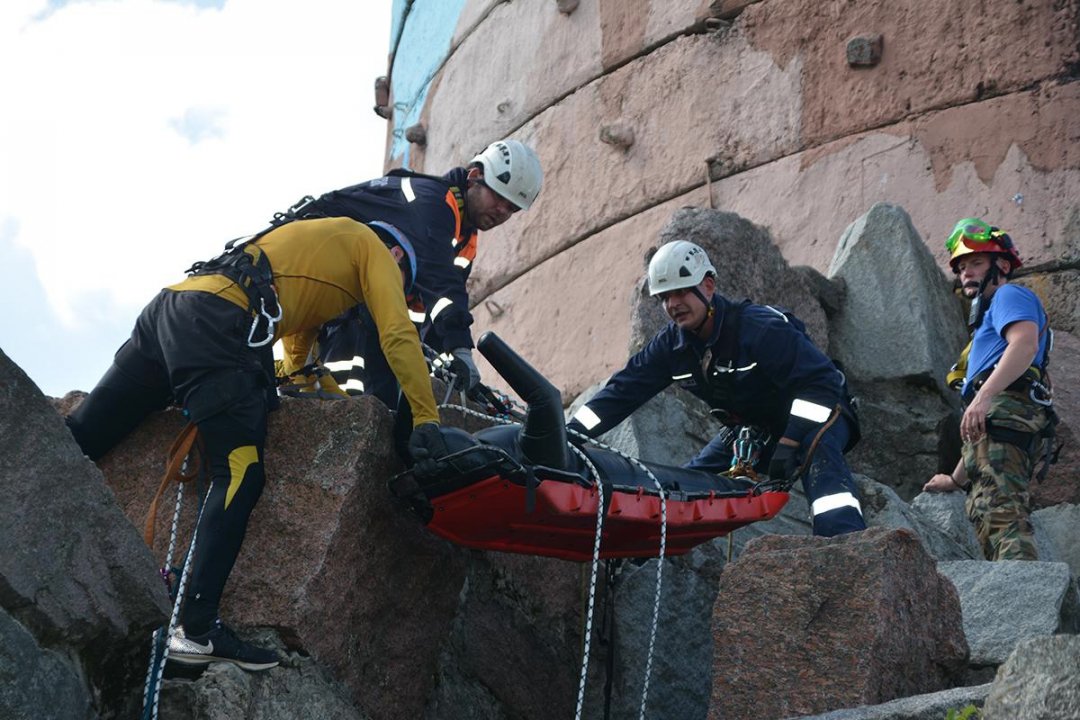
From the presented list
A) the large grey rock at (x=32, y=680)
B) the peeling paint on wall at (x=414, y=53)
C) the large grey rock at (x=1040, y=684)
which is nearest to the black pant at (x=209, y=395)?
the large grey rock at (x=32, y=680)

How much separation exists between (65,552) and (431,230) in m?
2.62

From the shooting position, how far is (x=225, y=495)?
4320 mm

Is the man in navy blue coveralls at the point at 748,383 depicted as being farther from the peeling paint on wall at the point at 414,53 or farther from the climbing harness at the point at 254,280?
the peeling paint on wall at the point at 414,53

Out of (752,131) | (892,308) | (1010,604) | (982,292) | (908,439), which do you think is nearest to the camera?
(1010,604)

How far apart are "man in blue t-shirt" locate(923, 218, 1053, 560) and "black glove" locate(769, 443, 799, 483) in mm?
883

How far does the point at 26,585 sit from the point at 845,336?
5.90 m

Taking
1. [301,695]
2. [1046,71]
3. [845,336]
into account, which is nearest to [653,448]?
[845,336]

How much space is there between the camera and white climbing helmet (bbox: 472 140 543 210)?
241 inches

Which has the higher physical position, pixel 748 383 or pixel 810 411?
pixel 748 383

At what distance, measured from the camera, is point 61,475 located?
375 centimetres

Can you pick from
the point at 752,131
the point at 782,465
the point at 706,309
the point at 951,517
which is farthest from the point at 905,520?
the point at 752,131

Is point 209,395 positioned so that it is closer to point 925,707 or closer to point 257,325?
point 257,325

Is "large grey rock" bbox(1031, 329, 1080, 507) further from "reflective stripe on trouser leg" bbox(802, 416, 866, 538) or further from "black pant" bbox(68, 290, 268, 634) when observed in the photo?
"black pant" bbox(68, 290, 268, 634)

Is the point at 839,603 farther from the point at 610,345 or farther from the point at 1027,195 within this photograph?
the point at 610,345
